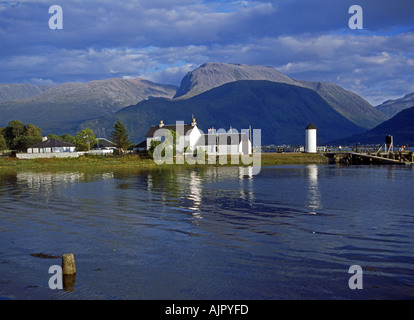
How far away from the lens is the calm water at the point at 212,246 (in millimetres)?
15633

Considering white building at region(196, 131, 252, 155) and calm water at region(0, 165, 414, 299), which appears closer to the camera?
calm water at region(0, 165, 414, 299)

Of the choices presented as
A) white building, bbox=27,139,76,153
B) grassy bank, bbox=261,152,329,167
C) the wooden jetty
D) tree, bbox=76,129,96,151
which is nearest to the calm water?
grassy bank, bbox=261,152,329,167

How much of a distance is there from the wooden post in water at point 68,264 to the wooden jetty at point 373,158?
9999 centimetres

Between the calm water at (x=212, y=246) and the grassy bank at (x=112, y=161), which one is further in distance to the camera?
the grassy bank at (x=112, y=161)

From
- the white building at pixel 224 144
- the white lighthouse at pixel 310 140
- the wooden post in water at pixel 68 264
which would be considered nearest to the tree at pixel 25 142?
the white building at pixel 224 144

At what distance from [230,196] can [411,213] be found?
1749cm

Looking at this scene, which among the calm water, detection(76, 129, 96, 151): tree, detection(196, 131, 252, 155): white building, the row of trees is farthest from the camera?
detection(76, 129, 96, 151): tree

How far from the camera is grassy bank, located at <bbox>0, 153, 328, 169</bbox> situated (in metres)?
104

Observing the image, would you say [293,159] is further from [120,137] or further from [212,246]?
[212,246]

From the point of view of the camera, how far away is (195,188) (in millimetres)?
49469

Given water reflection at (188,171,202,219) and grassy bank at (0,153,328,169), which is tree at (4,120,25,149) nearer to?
grassy bank at (0,153,328,169)

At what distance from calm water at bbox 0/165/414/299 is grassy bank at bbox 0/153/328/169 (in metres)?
66.0

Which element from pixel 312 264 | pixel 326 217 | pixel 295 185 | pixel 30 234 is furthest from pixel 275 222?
pixel 295 185

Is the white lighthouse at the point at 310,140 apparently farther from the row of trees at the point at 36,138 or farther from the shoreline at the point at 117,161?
the row of trees at the point at 36,138
